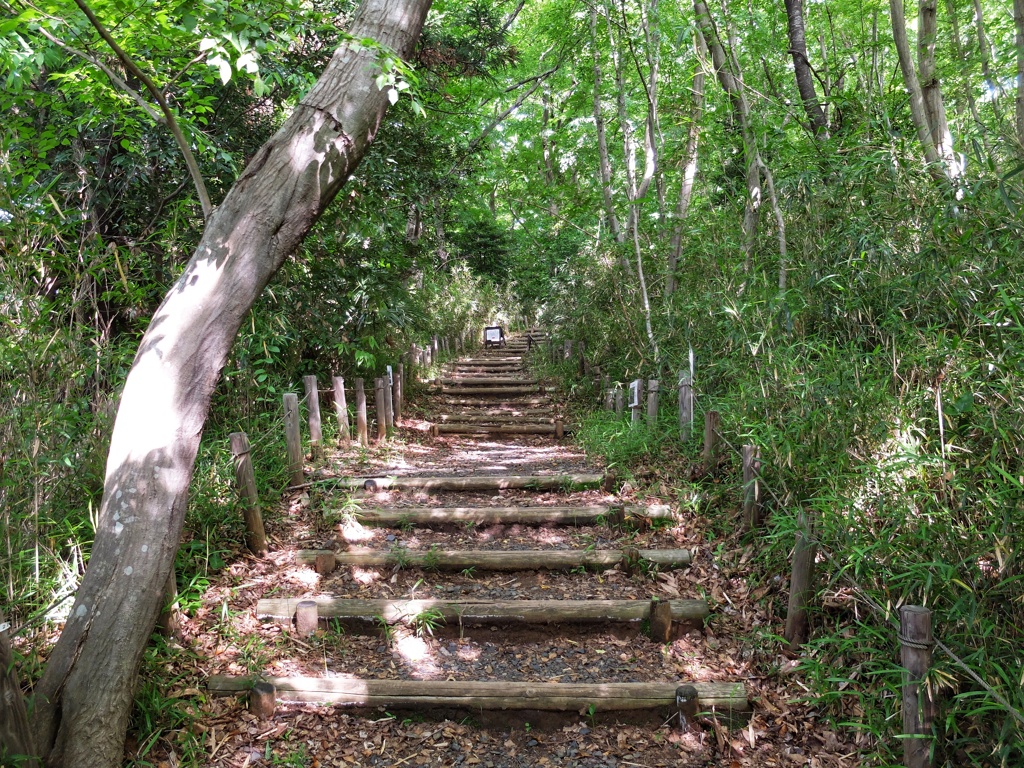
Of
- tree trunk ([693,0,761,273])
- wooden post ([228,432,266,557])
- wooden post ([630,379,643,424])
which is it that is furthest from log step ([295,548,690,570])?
tree trunk ([693,0,761,273])

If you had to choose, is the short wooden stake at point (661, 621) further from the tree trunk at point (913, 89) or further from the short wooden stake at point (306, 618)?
the tree trunk at point (913, 89)

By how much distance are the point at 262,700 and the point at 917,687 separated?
2.73 m

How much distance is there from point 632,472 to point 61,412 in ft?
12.9

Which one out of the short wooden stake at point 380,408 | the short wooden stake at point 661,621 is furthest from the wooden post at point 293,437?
the short wooden stake at point 661,621

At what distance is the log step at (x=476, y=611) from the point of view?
345 centimetres

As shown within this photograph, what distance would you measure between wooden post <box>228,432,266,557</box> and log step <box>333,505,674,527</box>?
2.49 ft

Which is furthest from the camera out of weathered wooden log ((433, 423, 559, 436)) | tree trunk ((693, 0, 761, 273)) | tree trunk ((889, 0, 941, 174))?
weathered wooden log ((433, 423, 559, 436))

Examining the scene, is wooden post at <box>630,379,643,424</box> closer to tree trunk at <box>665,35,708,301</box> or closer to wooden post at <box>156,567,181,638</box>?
tree trunk at <box>665,35,708,301</box>

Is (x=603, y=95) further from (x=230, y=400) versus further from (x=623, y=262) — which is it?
(x=230, y=400)

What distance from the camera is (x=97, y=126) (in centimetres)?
504

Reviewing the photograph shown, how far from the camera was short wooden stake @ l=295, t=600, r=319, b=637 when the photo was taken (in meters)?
3.36

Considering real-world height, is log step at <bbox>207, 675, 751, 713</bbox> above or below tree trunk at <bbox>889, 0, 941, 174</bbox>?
below

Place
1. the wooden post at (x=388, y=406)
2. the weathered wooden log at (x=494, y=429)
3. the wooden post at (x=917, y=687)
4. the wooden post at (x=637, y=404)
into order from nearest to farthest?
the wooden post at (x=917, y=687) < the wooden post at (x=637, y=404) < the wooden post at (x=388, y=406) < the weathered wooden log at (x=494, y=429)

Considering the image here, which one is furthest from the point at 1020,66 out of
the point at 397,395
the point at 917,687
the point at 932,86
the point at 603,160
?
the point at 397,395
